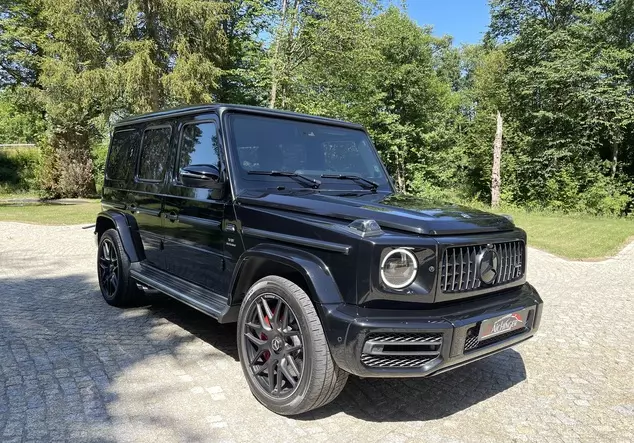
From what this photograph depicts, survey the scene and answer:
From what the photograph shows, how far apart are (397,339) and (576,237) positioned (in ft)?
40.1

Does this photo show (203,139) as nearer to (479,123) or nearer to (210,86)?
(210,86)

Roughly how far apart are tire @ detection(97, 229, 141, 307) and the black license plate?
3.73 m

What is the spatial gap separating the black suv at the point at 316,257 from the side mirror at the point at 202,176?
1cm

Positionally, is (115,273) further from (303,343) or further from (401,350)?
(401,350)

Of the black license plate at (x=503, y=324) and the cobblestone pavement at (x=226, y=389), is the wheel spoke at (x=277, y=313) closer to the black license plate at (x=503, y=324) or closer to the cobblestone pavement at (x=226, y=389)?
the cobblestone pavement at (x=226, y=389)

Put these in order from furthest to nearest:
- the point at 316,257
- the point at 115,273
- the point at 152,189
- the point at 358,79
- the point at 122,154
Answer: the point at 358,79
the point at 122,154
the point at 115,273
the point at 152,189
the point at 316,257

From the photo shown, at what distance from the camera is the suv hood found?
288cm

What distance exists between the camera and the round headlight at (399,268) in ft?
8.74

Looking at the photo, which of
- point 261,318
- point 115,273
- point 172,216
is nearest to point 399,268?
point 261,318

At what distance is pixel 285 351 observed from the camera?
3.00 meters

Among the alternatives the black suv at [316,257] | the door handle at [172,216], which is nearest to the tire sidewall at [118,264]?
the black suv at [316,257]

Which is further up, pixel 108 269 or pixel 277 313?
pixel 277 313

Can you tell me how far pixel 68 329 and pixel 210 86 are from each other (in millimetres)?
17780

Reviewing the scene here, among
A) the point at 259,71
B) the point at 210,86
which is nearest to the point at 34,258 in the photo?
the point at 259,71
